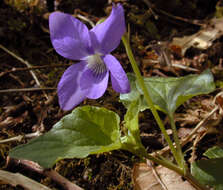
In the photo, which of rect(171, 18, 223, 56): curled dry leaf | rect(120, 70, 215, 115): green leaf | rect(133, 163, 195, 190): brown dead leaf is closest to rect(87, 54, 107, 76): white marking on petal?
rect(120, 70, 215, 115): green leaf

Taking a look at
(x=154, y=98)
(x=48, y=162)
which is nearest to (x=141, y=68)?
(x=154, y=98)

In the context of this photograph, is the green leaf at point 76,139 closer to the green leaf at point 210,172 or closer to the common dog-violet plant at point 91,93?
the common dog-violet plant at point 91,93

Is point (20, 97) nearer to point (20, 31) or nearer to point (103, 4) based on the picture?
point (20, 31)

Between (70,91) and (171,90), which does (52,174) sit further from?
(171,90)

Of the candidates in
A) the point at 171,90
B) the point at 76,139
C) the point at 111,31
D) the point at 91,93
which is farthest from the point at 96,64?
the point at 171,90

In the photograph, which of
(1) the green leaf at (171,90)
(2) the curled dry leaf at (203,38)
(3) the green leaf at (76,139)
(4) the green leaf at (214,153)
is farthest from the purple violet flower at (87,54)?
(2) the curled dry leaf at (203,38)
